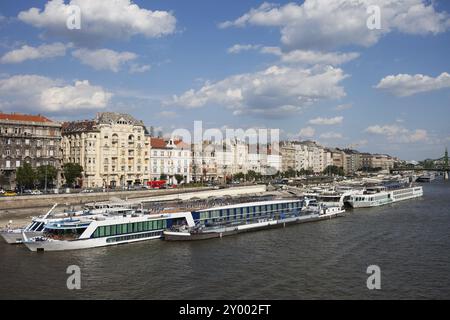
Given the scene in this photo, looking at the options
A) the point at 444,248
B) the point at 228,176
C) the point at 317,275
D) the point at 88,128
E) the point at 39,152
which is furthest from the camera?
the point at 228,176

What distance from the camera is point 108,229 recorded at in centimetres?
4147

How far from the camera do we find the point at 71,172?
84.8 m

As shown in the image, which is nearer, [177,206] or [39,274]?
[39,274]

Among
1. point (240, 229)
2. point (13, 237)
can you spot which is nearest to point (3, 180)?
point (13, 237)

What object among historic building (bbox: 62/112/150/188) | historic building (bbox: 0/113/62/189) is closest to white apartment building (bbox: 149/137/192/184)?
historic building (bbox: 62/112/150/188)

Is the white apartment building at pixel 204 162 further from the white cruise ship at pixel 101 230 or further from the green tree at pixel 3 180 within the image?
the white cruise ship at pixel 101 230

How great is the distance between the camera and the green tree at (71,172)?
84.8m

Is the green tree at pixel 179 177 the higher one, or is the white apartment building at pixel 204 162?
the white apartment building at pixel 204 162

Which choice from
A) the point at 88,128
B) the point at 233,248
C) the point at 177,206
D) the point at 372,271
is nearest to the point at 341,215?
the point at 177,206

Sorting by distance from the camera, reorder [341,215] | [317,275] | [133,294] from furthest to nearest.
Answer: [341,215] → [317,275] → [133,294]

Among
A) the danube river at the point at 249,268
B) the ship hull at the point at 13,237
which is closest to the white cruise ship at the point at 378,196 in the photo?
the danube river at the point at 249,268

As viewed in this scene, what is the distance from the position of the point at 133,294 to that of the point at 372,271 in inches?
631
